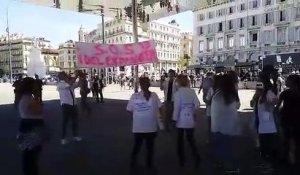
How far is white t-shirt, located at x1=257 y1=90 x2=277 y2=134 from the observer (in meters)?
6.69

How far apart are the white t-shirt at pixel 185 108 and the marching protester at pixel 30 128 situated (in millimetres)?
2252

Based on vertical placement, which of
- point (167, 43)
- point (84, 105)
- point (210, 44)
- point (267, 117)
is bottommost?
point (84, 105)

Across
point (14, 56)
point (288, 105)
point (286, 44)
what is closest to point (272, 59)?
point (286, 44)

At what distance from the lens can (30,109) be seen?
552 centimetres

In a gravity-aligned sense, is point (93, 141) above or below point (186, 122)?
below

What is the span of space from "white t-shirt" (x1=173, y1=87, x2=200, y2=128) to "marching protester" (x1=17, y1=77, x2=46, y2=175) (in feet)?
7.39

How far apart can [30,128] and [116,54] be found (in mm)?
10106

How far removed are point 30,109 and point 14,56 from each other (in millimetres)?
160388

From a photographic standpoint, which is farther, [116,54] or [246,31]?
[246,31]

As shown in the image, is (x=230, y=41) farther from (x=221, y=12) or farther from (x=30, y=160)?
(x=30, y=160)

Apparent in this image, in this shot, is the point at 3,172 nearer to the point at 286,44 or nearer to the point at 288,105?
the point at 288,105

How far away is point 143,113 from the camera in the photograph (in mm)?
6414

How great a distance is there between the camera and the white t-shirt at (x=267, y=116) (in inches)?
263

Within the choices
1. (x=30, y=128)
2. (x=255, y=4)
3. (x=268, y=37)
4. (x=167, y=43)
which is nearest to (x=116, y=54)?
(x=30, y=128)
